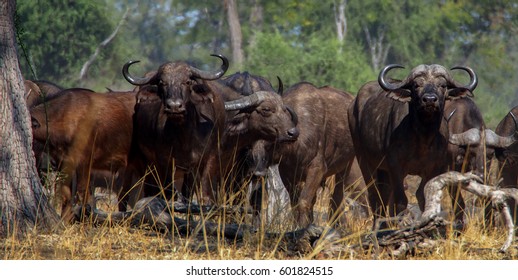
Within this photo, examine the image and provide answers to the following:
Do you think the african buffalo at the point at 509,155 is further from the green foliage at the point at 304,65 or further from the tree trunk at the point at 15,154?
the green foliage at the point at 304,65

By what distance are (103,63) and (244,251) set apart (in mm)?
33791

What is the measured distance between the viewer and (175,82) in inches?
390

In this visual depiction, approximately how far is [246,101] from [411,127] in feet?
6.11

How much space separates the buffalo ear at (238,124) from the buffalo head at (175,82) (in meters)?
0.63

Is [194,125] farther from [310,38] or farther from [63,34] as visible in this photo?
[310,38]

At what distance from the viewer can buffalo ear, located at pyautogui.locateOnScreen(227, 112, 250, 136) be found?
10.8 metres

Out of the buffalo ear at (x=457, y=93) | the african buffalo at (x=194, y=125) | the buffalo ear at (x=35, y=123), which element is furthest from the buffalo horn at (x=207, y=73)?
the buffalo ear at (x=457, y=93)

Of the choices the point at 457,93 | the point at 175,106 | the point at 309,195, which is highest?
the point at 457,93

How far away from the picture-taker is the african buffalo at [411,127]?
32.5ft

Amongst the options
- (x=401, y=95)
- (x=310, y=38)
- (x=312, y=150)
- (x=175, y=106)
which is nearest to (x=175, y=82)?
(x=175, y=106)

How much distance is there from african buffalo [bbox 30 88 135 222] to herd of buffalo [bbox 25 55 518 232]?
0.04 ft

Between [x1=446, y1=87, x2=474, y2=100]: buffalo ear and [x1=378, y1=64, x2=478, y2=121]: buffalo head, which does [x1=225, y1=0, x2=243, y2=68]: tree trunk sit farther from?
[x1=446, y1=87, x2=474, y2=100]: buffalo ear
